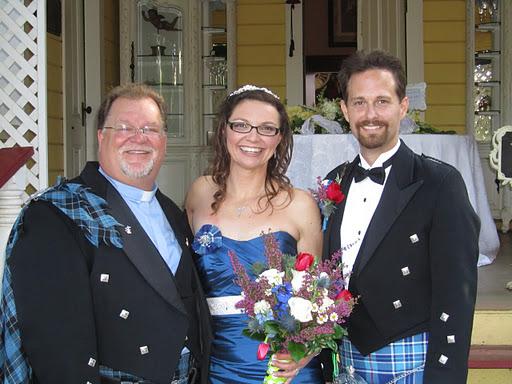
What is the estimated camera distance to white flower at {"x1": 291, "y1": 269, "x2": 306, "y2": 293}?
1948 mm

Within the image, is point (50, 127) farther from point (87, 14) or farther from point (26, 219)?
point (26, 219)

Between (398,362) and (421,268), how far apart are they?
0.30 metres

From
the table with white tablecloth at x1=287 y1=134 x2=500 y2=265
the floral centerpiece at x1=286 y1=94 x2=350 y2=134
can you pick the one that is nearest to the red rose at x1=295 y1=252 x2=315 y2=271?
the table with white tablecloth at x1=287 y1=134 x2=500 y2=265

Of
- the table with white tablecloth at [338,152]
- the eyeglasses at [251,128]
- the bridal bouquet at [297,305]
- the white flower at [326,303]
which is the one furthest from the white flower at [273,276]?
the table with white tablecloth at [338,152]

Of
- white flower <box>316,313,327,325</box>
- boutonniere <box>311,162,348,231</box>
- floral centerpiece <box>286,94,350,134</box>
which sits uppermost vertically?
floral centerpiece <box>286,94,350,134</box>

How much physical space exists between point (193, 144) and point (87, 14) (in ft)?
6.28

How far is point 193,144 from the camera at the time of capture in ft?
27.0

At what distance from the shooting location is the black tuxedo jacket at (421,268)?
2047 millimetres

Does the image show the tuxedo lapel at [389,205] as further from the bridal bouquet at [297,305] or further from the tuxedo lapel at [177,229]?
the tuxedo lapel at [177,229]

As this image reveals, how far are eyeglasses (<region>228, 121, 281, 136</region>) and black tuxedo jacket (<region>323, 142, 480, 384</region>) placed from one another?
0.47 m

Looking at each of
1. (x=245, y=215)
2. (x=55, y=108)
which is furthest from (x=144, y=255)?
(x=55, y=108)

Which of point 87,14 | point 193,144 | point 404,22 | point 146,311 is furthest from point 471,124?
point 146,311

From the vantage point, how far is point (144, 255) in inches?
85.3

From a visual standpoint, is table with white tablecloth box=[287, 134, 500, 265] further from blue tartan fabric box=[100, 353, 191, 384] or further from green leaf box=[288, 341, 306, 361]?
green leaf box=[288, 341, 306, 361]
